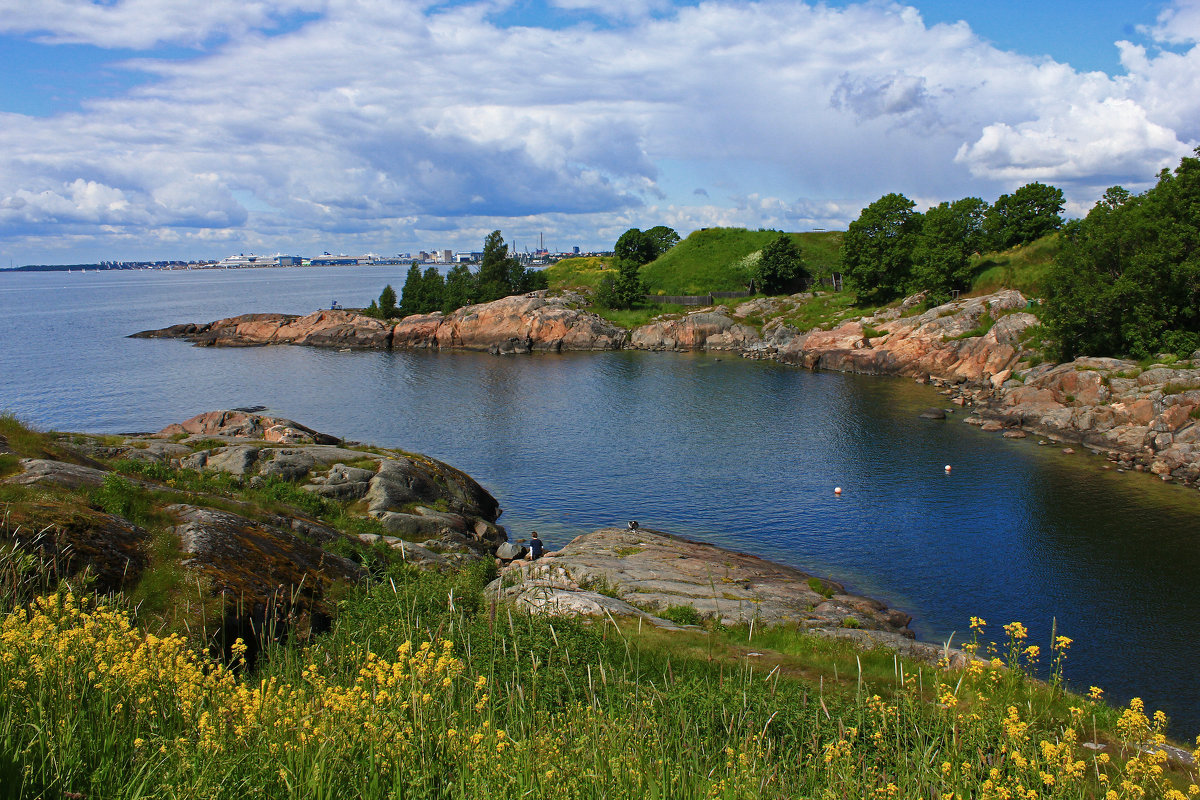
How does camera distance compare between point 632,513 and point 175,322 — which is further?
point 175,322

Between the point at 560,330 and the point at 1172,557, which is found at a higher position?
the point at 560,330

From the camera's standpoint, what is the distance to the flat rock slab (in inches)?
883

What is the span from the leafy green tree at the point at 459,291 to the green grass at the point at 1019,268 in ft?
256

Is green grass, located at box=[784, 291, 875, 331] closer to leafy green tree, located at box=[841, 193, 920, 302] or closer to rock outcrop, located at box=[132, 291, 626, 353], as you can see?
leafy green tree, located at box=[841, 193, 920, 302]

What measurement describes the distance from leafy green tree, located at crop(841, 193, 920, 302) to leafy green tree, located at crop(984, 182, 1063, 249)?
9982mm

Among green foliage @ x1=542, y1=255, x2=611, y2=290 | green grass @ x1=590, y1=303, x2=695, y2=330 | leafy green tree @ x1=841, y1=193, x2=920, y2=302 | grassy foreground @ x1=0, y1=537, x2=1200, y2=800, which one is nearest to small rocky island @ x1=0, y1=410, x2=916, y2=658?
grassy foreground @ x1=0, y1=537, x2=1200, y2=800

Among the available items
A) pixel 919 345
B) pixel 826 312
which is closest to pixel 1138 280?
pixel 919 345

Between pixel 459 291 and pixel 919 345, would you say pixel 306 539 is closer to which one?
pixel 919 345

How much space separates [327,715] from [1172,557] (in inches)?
1513

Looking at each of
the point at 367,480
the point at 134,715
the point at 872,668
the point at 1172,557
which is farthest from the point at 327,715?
the point at 1172,557

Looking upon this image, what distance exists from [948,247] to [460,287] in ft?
254

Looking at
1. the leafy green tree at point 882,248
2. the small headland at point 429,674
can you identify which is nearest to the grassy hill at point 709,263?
the leafy green tree at point 882,248

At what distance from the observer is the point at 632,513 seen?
3938cm

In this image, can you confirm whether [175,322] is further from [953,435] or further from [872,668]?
[872,668]
